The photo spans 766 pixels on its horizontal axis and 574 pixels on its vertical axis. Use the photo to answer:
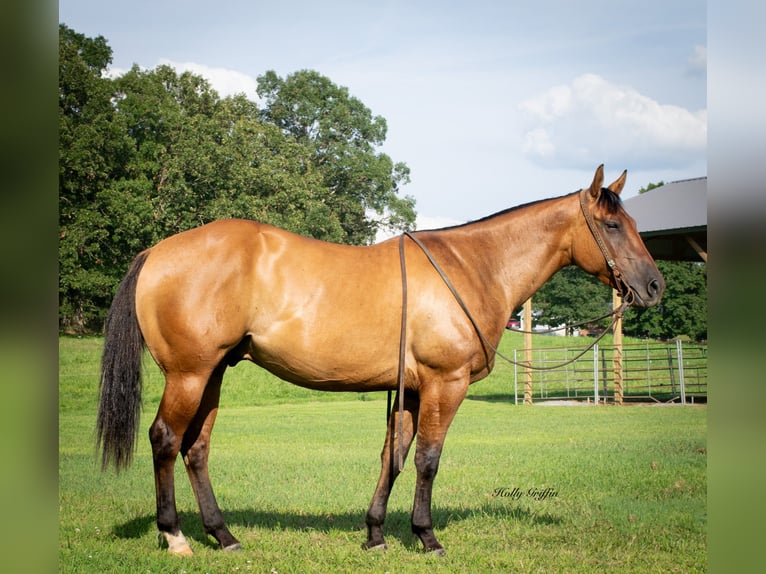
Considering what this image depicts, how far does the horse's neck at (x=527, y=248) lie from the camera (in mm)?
5102

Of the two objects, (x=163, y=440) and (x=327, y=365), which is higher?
(x=327, y=365)

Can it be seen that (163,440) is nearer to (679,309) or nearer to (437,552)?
(437,552)

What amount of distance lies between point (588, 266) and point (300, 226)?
1403cm

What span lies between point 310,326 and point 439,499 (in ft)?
9.57

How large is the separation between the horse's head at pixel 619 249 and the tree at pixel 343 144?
1718 cm

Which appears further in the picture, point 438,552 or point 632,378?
point 632,378

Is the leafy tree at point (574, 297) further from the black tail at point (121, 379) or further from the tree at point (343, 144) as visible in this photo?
the black tail at point (121, 379)

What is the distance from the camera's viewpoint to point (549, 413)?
48.1 feet

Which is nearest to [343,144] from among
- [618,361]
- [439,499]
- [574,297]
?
[618,361]

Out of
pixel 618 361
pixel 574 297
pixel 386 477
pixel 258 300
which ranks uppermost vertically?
pixel 574 297

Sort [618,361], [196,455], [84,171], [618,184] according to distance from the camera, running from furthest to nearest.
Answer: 1. [84,171]
2. [618,361]
3. [618,184]
4. [196,455]

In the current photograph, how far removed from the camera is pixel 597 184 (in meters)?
4.88

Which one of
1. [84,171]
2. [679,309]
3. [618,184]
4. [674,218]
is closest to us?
[618,184]
